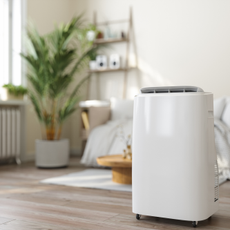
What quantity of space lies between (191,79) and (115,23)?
143cm

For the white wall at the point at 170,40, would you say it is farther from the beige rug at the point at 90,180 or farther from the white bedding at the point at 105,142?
the beige rug at the point at 90,180

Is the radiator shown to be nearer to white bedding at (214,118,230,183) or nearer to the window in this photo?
the window

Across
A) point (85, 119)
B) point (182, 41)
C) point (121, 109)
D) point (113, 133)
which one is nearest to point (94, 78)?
point (85, 119)

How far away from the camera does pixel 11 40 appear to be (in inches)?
183

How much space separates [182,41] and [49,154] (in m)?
2.35

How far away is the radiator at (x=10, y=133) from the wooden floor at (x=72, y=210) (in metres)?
1.08

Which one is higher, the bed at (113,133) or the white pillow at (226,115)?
Result: the white pillow at (226,115)

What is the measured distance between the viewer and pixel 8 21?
4617 mm

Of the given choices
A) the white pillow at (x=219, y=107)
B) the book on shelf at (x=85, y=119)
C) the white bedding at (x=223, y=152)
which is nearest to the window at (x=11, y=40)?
the book on shelf at (x=85, y=119)

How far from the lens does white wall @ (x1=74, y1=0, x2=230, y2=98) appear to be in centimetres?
465

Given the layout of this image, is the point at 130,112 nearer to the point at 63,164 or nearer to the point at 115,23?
the point at 63,164

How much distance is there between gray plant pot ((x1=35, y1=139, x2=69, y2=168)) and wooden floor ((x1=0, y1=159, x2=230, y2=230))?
77 cm

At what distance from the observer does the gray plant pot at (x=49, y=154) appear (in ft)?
13.1

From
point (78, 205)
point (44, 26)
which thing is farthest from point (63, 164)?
point (44, 26)
